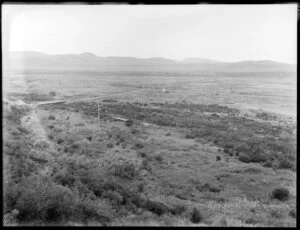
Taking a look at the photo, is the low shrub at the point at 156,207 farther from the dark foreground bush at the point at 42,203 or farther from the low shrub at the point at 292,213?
the low shrub at the point at 292,213

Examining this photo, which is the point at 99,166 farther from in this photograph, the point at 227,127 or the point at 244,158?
the point at 227,127

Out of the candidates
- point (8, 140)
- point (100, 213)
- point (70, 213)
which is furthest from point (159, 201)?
point (8, 140)

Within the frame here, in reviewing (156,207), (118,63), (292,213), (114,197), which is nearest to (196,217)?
(156,207)

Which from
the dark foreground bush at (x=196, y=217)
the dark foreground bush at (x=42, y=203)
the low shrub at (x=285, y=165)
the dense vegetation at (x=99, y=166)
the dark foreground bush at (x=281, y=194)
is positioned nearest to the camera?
the dark foreground bush at (x=42, y=203)

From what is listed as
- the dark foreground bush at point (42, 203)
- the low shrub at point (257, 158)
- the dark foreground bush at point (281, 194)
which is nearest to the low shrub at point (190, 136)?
the low shrub at point (257, 158)

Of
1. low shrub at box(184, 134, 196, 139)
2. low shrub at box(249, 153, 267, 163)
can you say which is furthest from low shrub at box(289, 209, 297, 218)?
low shrub at box(184, 134, 196, 139)

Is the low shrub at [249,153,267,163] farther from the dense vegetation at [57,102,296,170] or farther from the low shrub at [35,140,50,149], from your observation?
the low shrub at [35,140,50,149]
